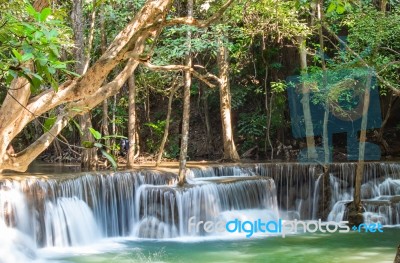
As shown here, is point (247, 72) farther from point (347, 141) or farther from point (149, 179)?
point (149, 179)

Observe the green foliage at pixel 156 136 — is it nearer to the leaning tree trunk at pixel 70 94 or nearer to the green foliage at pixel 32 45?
the leaning tree trunk at pixel 70 94

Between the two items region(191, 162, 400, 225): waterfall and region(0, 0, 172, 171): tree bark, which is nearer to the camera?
region(0, 0, 172, 171): tree bark

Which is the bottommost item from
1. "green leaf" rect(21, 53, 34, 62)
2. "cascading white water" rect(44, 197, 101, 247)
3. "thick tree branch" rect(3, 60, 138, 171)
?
"cascading white water" rect(44, 197, 101, 247)

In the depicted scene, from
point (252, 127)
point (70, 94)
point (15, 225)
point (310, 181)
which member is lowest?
point (15, 225)

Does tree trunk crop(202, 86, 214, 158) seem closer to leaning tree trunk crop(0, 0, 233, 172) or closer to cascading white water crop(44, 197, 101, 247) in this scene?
cascading white water crop(44, 197, 101, 247)

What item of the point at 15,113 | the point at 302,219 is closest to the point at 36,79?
the point at 15,113

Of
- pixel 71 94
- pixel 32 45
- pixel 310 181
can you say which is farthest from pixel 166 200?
pixel 32 45

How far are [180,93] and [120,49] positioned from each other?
17.6 meters

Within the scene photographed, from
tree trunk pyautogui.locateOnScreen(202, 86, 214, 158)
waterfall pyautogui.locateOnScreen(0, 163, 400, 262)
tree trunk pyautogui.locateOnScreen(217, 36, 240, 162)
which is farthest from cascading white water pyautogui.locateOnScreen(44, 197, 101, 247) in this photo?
tree trunk pyautogui.locateOnScreen(202, 86, 214, 158)

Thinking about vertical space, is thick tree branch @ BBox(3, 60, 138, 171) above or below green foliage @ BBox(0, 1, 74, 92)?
below

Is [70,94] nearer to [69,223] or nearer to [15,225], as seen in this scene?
[15,225]

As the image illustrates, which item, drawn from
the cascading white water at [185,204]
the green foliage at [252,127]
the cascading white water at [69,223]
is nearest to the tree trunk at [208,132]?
the green foliage at [252,127]

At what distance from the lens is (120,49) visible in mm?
3045

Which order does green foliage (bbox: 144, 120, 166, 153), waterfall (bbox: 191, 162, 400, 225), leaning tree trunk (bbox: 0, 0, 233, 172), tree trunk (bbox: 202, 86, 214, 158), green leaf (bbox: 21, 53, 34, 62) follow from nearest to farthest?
green leaf (bbox: 21, 53, 34, 62) → leaning tree trunk (bbox: 0, 0, 233, 172) → waterfall (bbox: 191, 162, 400, 225) → green foliage (bbox: 144, 120, 166, 153) → tree trunk (bbox: 202, 86, 214, 158)
